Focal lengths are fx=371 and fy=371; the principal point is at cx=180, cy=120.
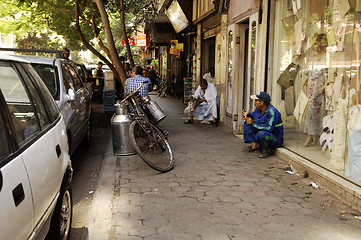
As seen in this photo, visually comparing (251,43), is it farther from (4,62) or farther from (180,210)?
(4,62)

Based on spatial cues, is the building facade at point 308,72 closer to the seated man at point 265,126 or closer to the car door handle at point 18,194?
the seated man at point 265,126

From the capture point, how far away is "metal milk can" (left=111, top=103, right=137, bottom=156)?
6898 millimetres

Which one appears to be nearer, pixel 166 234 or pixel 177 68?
pixel 166 234

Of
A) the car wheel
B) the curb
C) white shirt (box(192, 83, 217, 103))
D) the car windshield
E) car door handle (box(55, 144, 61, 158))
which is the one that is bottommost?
the curb

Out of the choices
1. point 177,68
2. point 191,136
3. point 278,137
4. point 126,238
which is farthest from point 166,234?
point 177,68

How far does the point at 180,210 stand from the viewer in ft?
14.3

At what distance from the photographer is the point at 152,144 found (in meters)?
6.22

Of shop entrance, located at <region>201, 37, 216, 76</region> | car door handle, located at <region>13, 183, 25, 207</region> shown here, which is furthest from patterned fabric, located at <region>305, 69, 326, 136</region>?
shop entrance, located at <region>201, 37, 216, 76</region>

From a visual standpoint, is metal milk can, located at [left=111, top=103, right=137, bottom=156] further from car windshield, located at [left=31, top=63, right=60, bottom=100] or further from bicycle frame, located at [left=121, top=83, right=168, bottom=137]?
car windshield, located at [left=31, top=63, right=60, bottom=100]

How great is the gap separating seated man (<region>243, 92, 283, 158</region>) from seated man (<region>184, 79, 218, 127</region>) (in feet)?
12.9

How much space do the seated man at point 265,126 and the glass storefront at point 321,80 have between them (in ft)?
1.04

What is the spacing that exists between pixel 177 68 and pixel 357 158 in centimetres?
1771

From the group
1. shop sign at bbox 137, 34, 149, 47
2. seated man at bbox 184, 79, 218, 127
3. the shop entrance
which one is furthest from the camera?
shop sign at bbox 137, 34, 149, 47

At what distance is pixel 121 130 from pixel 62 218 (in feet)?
11.6
